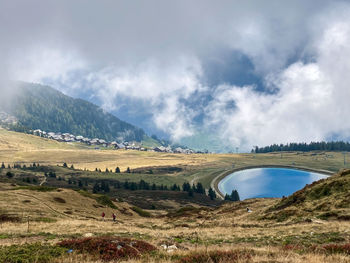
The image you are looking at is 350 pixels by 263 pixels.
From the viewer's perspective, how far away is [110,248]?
49.6 feet

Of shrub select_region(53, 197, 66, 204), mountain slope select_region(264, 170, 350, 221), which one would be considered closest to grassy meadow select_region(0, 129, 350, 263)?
mountain slope select_region(264, 170, 350, 221)

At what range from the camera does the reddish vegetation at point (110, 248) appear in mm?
14234

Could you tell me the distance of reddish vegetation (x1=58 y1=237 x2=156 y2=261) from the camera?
14.2 meters

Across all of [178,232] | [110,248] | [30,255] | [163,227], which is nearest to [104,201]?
[163,227]

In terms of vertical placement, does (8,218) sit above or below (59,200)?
above

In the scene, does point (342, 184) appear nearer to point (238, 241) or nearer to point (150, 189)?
point (238, 241)

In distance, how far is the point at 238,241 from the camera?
79.6 ft

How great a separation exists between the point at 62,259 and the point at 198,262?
6.42 metres

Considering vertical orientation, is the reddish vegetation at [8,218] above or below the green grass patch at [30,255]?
below

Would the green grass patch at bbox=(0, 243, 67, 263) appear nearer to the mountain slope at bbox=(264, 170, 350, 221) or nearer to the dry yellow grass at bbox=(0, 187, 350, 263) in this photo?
the dry yellow grass at bbox=(0, 187, 350, 263)

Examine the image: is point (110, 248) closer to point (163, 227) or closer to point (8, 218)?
point (163, 227)

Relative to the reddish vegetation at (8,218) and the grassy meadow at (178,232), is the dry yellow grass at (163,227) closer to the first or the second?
the grassy meadow at (178,232)

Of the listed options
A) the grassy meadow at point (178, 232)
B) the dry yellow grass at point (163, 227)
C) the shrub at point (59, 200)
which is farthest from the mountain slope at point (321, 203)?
the shrub at point (59, 200)

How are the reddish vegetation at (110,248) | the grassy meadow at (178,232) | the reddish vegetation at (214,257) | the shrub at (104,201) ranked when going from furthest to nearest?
1. the shrub at (104,201)
2. the reddish vegetation at (110,248)
3. the grassy meadow at (178,232)
4. the reddish vegetation at (214,257)
